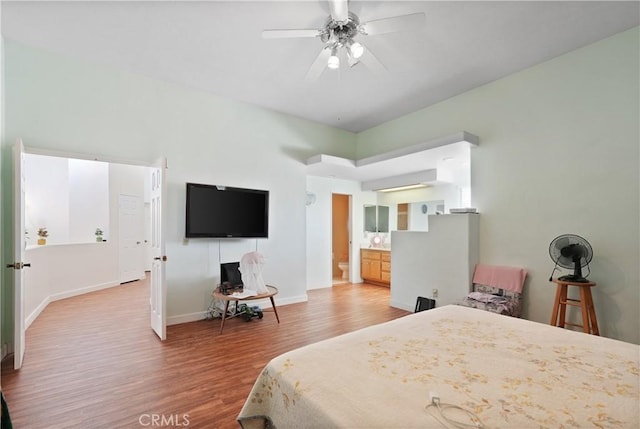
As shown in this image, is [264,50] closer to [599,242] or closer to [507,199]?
[507,199]

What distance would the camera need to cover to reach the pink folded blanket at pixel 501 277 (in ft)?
11.2

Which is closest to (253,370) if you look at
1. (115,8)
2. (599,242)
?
(115,8)

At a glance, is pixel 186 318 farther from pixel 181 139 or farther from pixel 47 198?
pixel 47 198

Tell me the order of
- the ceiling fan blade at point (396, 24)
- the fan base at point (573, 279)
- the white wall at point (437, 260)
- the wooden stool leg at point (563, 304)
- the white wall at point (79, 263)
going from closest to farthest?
the ceiling fan blade at point (396, 24), the fan base at point (573, 279), the wooden stool leg at point (563, 304), the white wall at point (437, 260), the white wall at point (79, 263)

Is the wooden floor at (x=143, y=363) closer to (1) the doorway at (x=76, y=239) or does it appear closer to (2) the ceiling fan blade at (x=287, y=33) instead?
(1) the doorway at (x=76, y=239)

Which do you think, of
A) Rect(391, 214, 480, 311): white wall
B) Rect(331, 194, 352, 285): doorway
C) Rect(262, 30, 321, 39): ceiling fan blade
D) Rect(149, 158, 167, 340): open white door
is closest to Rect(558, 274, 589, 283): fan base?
Rect(391, 214, 480, 311): white wall

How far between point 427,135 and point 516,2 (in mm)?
2166

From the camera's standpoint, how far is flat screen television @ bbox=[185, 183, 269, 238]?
3.96m

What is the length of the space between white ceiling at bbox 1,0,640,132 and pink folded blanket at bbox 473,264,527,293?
233 centimetres

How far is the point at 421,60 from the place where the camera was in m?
3.32

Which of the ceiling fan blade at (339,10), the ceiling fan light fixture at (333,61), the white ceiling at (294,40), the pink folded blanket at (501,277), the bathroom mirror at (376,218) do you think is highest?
the white ceiling at (294,40)

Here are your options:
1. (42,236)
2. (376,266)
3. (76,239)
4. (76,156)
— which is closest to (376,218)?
(376,266)

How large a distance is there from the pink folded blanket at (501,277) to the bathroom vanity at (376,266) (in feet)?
8.39

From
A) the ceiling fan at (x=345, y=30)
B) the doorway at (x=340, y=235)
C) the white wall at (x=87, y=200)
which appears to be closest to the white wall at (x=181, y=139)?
the ceiling fan at (x=345, y=30)
